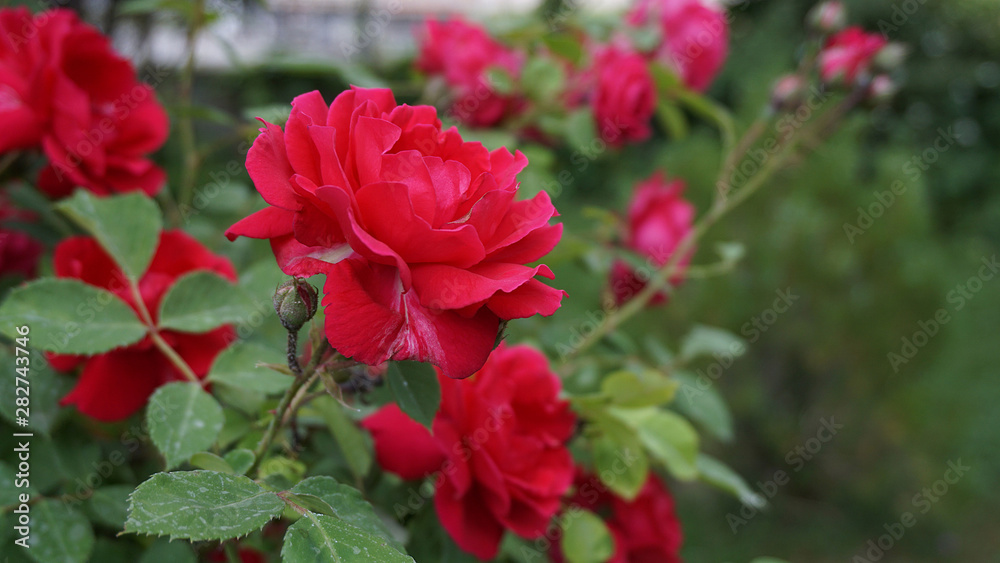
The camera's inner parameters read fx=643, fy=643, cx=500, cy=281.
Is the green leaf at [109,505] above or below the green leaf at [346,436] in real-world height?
below

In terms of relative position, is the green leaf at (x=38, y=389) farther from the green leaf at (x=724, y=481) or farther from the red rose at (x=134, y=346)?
the green leaf at (x=724, y=481)

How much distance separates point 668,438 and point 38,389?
1.33 feet

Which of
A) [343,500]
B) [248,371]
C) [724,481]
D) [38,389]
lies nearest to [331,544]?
[343,500]

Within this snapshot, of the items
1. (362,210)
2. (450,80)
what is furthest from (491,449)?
(450,80)

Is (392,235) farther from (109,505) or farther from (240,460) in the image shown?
(109,505)

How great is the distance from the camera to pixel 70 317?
332 mm

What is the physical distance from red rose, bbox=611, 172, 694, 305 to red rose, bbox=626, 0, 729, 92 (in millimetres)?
138

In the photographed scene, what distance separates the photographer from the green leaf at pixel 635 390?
1.37ft

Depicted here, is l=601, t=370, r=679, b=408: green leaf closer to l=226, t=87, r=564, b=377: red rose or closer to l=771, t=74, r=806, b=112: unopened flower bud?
l=226, t=87, r=564, b=377: red rose

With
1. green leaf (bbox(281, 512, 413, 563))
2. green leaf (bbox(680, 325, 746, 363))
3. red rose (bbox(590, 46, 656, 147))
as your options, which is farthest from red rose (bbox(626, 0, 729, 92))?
green leaf (bbox(281, 512, 413, 563))

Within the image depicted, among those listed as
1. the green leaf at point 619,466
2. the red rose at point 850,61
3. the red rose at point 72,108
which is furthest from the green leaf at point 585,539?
the red rose at point 850,61

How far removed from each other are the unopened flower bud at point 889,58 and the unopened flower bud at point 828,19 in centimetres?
6

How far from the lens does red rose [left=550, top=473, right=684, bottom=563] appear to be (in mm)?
489

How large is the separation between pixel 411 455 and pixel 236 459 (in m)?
0.10
